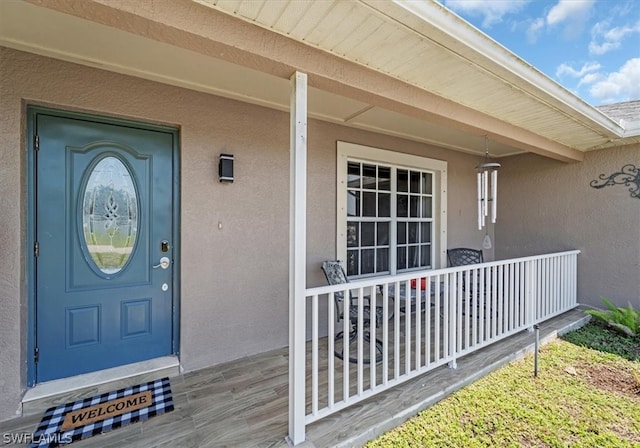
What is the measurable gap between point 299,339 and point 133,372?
171 cm

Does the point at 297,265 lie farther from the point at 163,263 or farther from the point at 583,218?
the point at 583,218

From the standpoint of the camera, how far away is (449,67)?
2.08 m

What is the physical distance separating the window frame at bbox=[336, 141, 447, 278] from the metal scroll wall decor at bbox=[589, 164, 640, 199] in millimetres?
2278

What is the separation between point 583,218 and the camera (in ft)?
14.5

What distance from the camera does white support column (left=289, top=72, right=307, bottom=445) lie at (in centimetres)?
180

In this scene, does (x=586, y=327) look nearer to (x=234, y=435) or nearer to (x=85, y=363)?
(x=234, y=435)

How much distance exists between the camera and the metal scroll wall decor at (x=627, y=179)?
393cm

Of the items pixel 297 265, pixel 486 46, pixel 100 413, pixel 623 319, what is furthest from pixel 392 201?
pixel 100 413

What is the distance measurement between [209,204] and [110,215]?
0.84 meters

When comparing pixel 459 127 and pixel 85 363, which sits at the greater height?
pixel 459 127

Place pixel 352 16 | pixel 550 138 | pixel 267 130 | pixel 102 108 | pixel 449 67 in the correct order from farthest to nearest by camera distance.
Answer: pixel 550 138
pixel 267 130
pixel 102 108
pixel 449 67
pixel 352 16

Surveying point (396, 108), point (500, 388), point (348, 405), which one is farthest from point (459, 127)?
point (348, 405)

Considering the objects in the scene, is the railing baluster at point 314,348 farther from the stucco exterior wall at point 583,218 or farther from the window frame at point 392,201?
the stucco exterior wall at point 583,218

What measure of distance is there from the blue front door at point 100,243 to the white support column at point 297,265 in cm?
154
